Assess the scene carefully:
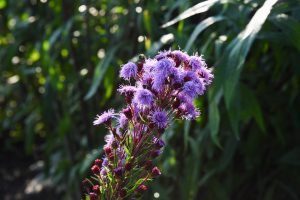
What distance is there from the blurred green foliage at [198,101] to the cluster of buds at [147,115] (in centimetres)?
86

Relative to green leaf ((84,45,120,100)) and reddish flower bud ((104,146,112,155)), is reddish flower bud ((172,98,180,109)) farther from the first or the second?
green leaf ((84,45,120,100))

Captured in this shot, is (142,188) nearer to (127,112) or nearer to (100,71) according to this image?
(127,112)

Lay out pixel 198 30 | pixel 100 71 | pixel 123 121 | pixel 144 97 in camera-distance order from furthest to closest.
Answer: pixel 100 71
pixel 198 30
pixel 123 121
pixel 144 97

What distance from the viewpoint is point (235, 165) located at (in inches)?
124

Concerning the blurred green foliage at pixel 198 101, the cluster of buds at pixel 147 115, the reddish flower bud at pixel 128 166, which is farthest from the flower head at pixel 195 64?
the blurred green foliage at pixel 198 101

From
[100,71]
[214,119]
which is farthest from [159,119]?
[100,71]

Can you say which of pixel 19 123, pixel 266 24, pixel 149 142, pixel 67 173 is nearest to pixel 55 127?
pixel 67 173

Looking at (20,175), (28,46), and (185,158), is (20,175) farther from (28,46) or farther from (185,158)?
(185,158)

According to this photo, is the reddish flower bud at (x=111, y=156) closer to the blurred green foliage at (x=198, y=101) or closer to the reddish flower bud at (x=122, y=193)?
the reddish flower bud at (x=122, y=193)

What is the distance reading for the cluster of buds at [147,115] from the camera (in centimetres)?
114

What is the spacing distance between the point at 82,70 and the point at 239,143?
84 centimetres

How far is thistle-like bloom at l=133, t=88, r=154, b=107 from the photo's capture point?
1125 mm

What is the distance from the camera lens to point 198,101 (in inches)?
90.6

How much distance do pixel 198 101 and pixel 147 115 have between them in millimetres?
1157
